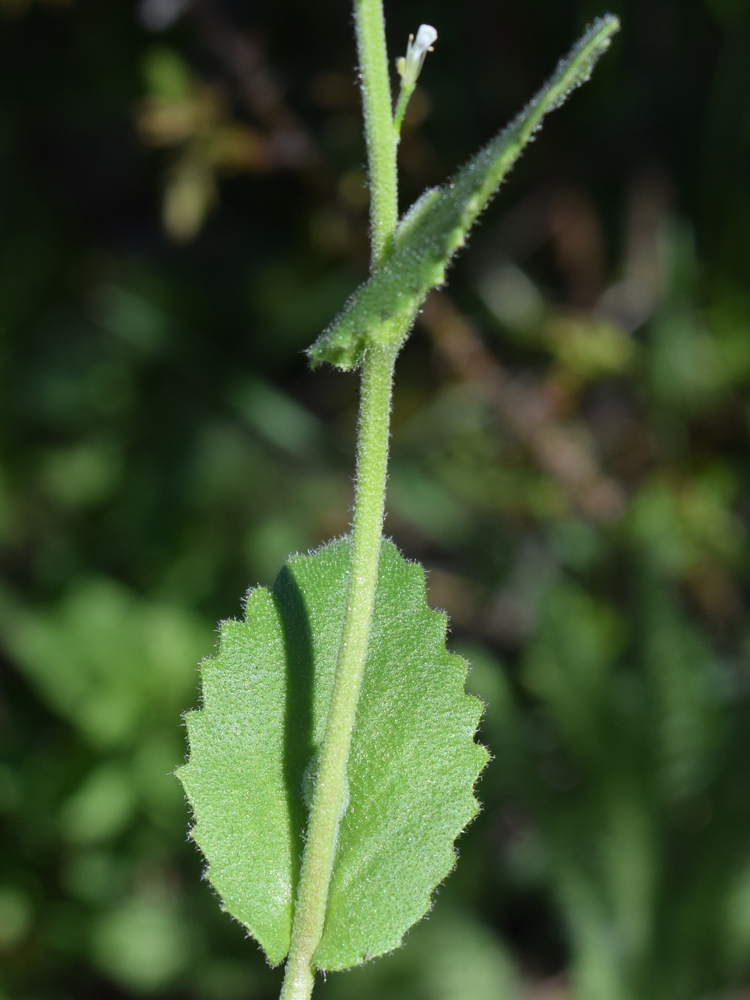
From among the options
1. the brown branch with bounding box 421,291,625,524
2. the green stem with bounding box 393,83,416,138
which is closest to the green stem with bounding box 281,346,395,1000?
the green stem with bounding box 393,83,416,138

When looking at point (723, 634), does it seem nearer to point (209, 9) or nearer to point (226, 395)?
point (226, 395)

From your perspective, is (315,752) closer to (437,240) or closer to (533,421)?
(437,240)

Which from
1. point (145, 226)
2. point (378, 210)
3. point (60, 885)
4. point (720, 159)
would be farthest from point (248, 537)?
point (378, 210)

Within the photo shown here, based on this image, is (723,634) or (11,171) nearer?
(723,634)

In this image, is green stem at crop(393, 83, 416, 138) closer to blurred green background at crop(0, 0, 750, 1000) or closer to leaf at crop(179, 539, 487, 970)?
leaf at crop(179, 539, 487, 970)

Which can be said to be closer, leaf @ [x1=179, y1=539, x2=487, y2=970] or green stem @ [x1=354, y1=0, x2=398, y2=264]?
green stem @ [x1=354, y1=0, x2=398, y2=264]

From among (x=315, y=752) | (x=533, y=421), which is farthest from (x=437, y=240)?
(x=533, y=421)

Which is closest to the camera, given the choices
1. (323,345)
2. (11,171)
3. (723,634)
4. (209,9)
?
(323,345)
